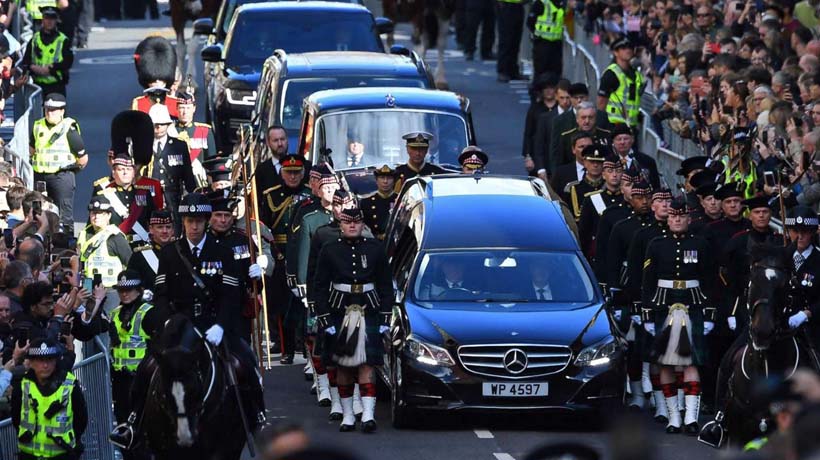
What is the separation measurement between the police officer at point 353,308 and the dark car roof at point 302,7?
1042 cm

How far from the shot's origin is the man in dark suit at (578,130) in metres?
21.5

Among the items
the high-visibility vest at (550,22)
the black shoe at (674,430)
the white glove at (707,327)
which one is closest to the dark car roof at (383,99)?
the white glove at (707,327)

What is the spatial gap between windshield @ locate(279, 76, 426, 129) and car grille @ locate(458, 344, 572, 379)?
24.3 feet

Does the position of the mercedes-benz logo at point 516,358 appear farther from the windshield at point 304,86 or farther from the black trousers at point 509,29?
the black trousers at point 509,29

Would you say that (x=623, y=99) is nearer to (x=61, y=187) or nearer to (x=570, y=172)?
(x=570, y=172)

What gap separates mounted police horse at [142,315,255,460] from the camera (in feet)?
42.5

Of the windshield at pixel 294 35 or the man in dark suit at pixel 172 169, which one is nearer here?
the man in dark suit at pixel 172 169

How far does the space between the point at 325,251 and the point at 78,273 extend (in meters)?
2.25

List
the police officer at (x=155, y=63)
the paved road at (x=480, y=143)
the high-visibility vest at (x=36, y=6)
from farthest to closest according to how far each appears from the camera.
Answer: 1. the high-visibility vest at (x=36, y=6)
2. the police officer at (x=155, y=63)
3. the paved road at (x=480, y=143)

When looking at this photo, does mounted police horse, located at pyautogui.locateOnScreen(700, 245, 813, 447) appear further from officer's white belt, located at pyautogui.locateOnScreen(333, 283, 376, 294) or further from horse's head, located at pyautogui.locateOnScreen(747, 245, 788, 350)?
officer's white belt, located at pyautogui.locateOnScreen(333, 283, 376, 294)

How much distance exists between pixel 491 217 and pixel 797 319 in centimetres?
368

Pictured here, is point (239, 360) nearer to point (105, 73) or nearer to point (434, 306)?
point (434, 306)

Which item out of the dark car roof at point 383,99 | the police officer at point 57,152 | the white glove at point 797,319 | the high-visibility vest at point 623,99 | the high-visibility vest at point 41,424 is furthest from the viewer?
the high-visibility vest at point 623,99

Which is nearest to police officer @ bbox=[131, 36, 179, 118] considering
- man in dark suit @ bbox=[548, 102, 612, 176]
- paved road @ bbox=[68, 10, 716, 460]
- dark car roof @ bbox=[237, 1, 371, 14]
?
dark car roof @ bbox=[237, 1, 371, 14]
